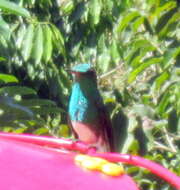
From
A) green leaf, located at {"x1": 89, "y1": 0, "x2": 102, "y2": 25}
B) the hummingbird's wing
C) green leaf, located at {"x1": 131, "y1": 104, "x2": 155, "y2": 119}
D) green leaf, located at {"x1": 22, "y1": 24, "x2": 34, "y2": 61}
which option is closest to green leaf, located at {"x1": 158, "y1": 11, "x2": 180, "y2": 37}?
green leaf, located at {"x1": 131, "y1": 104, "x2": 155, "y2": 119}

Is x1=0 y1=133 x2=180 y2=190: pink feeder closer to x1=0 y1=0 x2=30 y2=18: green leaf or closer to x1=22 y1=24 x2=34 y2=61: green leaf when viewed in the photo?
x1=0 y1=0 x2=30 y2=18: green leaf

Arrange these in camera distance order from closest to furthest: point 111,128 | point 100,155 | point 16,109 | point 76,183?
point 76,183 → point 100,155 → point 16,109 → point 111,128

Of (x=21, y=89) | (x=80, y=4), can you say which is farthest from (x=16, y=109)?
(x=80, y=4)

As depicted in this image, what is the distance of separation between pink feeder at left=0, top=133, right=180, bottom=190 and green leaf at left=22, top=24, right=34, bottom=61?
212 cm

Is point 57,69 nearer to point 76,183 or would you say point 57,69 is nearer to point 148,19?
point 148,19

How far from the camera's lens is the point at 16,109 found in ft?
11.1

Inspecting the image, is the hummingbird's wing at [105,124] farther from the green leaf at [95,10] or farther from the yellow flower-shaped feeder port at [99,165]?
the yellow flower-shaped feeder port at [99,165]

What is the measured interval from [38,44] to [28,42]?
13 cm

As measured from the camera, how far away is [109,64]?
523 cm

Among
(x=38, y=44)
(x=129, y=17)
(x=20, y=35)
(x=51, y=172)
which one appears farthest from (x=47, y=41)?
(x=51, y=172)

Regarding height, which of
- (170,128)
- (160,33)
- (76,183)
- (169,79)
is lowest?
(76,183)

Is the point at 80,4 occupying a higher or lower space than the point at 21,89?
higher

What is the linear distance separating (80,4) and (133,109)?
1.39 m

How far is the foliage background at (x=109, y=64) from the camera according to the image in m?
3.59
